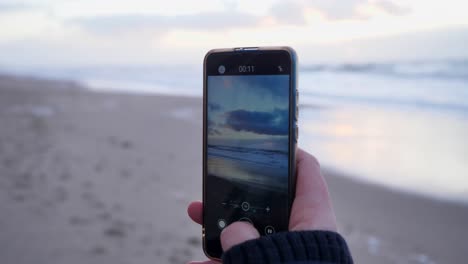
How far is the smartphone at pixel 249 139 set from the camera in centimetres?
157

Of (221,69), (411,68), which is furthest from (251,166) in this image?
(411,68)

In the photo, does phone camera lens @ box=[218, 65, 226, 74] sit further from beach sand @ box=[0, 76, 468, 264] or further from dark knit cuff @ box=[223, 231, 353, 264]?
beach sand @ box=[0, 76, 468, 264]

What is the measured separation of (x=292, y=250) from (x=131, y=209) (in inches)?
132

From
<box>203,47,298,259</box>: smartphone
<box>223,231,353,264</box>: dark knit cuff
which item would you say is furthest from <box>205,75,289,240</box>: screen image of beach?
<box>223,231,353,264</box>: dark knit cuff

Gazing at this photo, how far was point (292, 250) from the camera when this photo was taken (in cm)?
117

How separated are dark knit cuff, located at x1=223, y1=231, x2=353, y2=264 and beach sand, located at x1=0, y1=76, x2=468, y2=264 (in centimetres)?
239

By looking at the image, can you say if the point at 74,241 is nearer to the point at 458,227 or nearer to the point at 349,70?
the point at 458,227

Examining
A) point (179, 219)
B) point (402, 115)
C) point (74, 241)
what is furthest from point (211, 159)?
point (402, 115)

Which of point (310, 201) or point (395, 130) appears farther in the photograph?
point (395, 130)

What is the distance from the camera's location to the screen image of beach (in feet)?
5.17

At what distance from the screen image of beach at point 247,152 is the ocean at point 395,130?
394 centimetres

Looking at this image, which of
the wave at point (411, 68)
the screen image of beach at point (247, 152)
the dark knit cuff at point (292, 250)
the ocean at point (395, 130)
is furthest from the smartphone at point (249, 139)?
the wave at point (411, 68)

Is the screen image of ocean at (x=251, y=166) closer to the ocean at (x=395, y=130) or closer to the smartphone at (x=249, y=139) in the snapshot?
the smartphone at (x=249, y=139)

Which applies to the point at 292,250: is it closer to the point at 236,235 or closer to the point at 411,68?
the point at 236,235
